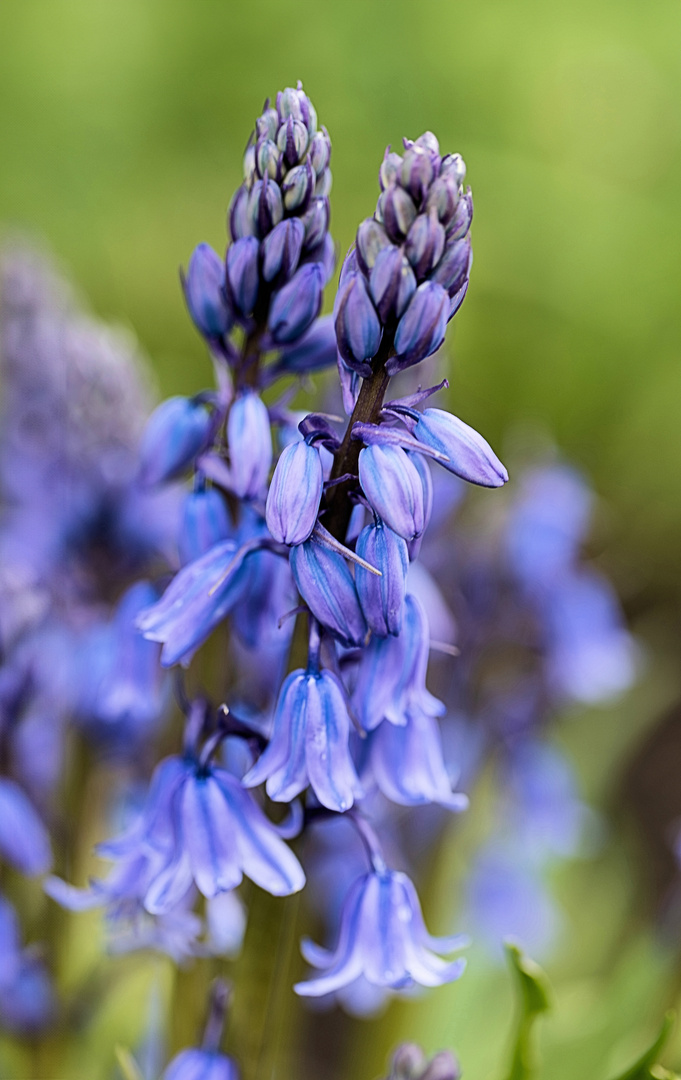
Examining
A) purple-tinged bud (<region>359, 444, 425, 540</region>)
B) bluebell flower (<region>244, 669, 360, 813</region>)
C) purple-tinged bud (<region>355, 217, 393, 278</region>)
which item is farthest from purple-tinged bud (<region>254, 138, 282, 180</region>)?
bluebell flower (<region>244, 669, 360, 813</region>)

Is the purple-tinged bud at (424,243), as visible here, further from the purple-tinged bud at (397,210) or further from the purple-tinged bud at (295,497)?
the purple-tinged bud at (295,497)

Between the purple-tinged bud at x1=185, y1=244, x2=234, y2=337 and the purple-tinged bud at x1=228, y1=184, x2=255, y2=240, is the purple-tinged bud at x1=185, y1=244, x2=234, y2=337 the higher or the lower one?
the lower one

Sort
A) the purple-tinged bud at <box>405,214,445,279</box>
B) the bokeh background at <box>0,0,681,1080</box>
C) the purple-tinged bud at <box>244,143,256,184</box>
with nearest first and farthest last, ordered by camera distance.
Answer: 1. the purple-tinged bud at <box>405,214,445,279</box>
2. the purple-tinged bud at <box>244,143,256,184</box>
3. the bokeh background at <box>0,0,681,1080</box>

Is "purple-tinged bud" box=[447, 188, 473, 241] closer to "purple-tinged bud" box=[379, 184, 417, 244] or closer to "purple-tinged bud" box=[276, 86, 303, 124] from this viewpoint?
"purple-tinged bud" box=[379, 184, 417, 244]

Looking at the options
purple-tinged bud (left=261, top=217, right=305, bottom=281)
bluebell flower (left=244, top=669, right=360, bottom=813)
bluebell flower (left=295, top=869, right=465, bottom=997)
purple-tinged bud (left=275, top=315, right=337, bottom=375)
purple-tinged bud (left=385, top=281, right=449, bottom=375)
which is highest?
purple-tinged bud (left=261, top=217, right=305, bottom=281)

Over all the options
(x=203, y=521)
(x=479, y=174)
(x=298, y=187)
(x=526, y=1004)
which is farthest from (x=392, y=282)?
(x=479, y=174)

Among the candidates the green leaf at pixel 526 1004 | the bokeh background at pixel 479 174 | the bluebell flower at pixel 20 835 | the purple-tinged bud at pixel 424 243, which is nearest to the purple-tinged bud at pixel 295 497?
the purple-tinged bud at pixel 424 243

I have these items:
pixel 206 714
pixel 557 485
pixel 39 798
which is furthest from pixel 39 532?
pixel 557 485

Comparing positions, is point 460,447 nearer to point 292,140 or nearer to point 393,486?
point 393,486
